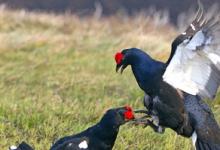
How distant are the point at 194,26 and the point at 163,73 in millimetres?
462

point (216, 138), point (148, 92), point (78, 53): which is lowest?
point (78, 53)

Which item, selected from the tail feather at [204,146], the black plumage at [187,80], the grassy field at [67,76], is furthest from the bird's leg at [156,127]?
the grassy field at [67,76]

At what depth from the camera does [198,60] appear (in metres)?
5.75

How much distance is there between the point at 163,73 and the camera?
5.95 meters

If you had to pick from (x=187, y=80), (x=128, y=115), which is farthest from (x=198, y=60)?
(x=128, y=115)

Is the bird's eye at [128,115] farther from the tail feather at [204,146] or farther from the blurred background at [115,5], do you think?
the blurred background at [115,5]

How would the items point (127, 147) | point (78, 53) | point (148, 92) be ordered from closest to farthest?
1. point (148, 92)
2. point (127, 147)
3. point (78, 53)

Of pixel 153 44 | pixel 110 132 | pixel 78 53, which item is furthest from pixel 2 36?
pixel 110 132

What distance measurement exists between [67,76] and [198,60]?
3.99m

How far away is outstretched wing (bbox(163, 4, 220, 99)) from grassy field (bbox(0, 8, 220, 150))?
3.40ft

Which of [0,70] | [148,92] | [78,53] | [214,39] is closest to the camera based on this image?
[214,39]

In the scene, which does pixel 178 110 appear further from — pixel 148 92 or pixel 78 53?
pixel 78 53

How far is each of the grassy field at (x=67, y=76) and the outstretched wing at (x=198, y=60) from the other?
1036 mm

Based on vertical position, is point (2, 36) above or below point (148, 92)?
below
